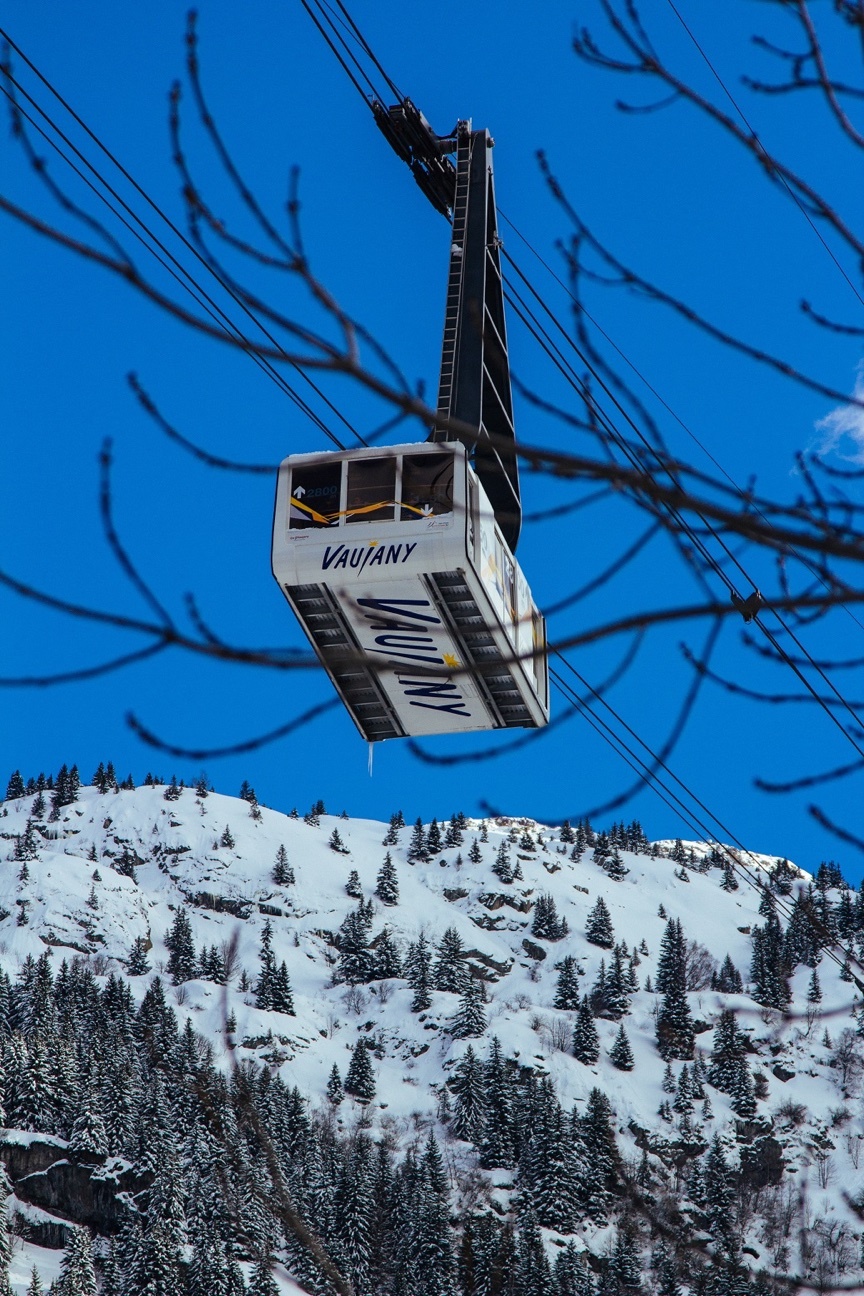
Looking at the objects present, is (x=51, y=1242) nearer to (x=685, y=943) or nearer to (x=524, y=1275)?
(x=524, y=1275)

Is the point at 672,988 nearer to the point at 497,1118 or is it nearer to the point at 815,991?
the point at 815,991

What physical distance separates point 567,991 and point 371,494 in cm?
17366

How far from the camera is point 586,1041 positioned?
6388 inches

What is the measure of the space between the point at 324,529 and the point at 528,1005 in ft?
577

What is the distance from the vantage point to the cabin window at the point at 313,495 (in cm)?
1307

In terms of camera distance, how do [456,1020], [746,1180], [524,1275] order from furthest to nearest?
[456,1020] → [746,1180] → [524,1275]

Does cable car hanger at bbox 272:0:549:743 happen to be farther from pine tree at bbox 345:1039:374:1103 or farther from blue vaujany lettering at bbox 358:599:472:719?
pine tree at bbox 345:1039:374:1103

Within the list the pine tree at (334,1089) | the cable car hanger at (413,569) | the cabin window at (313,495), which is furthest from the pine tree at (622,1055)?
the cabin window at (313,495)

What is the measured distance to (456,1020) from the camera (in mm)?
170750

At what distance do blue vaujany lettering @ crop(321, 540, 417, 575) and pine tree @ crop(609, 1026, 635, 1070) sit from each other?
153m

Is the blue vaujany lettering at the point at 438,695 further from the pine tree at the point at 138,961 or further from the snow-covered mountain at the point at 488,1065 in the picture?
the pine tree at the point at 138,961

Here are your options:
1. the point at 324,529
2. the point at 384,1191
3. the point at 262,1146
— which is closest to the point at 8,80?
the point at 262,1146

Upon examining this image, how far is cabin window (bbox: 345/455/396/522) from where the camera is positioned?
12859 millimetres

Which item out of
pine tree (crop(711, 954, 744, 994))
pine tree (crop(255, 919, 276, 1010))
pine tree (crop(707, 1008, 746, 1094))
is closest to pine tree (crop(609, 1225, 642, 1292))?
pine tree (crop(707, 1008, 746, 1094))
